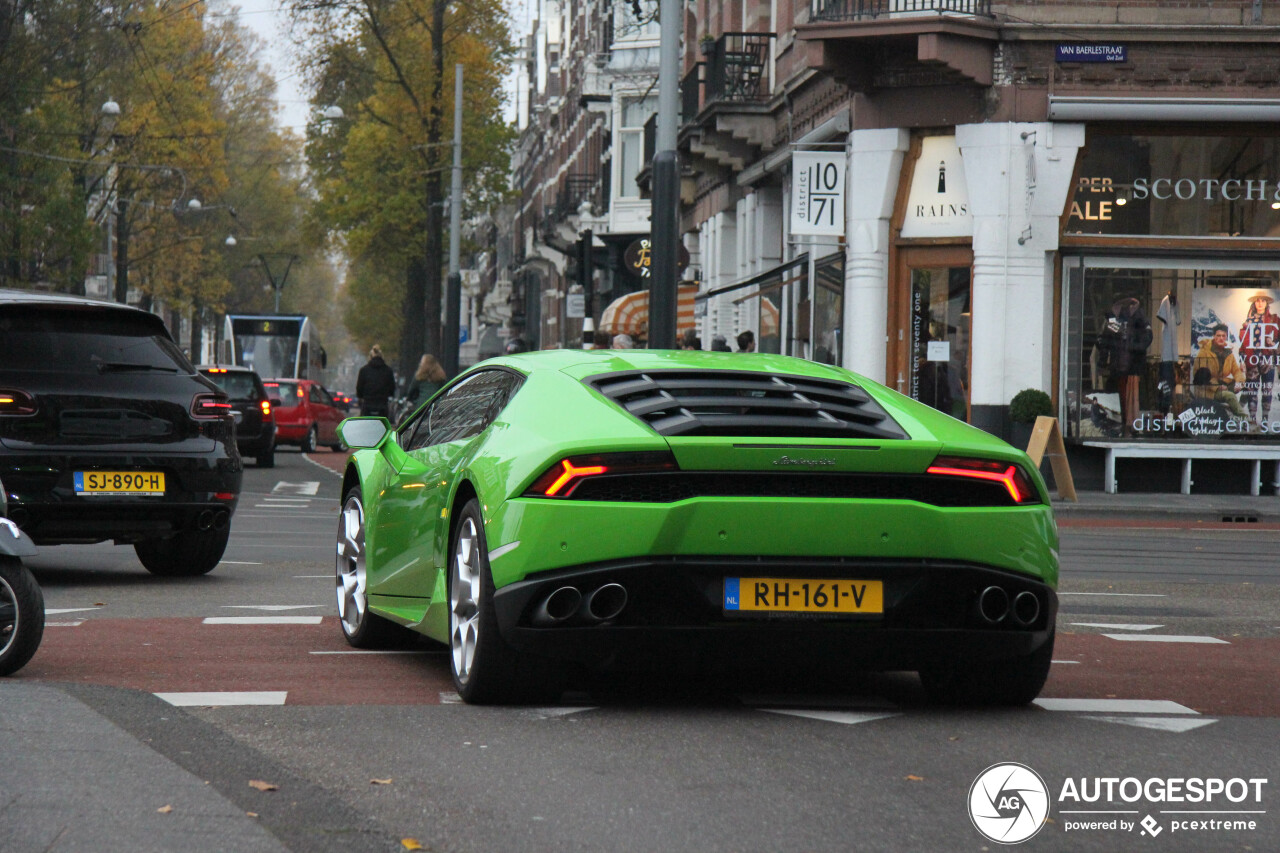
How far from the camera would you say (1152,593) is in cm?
1195

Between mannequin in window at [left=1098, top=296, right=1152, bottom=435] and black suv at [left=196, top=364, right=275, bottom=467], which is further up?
mannequin in window at [left=1098, top=296, right=1152, bottom=435]

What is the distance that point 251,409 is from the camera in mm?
29562

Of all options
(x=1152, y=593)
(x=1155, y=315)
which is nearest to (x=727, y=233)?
(x=1155, y=315)

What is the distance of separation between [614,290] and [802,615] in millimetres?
50594

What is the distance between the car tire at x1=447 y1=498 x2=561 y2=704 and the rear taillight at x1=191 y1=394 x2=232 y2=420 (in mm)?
5016

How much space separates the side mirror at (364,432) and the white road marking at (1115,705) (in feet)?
10.5

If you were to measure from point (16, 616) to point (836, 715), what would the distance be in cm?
289

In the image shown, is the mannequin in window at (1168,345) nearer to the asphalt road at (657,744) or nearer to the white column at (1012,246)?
the white column at (1012,246)

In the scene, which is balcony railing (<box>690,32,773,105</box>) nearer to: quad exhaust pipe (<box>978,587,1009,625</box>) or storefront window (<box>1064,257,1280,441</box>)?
storefront window (<box>1064,257,1280,441</box>)

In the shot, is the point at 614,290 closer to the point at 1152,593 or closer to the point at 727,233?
the point at 727,233

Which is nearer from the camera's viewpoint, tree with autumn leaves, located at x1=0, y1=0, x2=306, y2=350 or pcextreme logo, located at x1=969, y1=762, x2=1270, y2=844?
pcextreme logo, located at x1=969, y1=762, x2=1270, y2=844

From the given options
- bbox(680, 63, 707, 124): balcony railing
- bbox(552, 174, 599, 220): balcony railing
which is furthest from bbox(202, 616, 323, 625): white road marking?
bbox(552, 174, 599, 220): balcony railing

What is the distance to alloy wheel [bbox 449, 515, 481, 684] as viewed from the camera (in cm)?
637

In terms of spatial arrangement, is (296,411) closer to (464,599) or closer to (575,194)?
(575,194)
